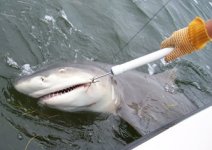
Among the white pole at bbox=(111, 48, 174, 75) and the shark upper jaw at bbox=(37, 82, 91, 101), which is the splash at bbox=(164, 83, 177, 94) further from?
the shark upper jaw at bbox=(37, 82, 91, 101)

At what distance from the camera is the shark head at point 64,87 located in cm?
360

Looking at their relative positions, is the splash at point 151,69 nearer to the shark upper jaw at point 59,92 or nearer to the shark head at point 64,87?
the shark head at point 64,87

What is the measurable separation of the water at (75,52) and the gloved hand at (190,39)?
43.3 inches

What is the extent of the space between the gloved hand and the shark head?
0.93m

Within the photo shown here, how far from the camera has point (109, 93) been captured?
414 cm

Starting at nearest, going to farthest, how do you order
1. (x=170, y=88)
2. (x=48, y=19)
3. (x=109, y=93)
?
(x=109, y=93) → (x=170, y=88) → (x=48, y=19)

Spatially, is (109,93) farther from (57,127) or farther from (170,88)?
(170,88)

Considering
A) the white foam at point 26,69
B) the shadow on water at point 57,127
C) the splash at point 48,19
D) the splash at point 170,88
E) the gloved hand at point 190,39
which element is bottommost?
the shadow on water at point 57,127

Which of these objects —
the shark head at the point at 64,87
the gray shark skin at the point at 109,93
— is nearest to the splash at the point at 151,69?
the gray shark skin at the point at 109,93

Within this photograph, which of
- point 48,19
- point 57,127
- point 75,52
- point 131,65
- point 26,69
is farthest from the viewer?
point 48,19

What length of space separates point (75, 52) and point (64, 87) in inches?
75.4

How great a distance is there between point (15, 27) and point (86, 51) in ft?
3.63

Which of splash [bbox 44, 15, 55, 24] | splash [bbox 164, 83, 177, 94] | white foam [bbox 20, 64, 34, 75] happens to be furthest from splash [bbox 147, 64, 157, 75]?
white foam [bbox 20, 64, 34, 75]

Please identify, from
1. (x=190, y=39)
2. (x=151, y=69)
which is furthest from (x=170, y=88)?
(x=190, y=39)
